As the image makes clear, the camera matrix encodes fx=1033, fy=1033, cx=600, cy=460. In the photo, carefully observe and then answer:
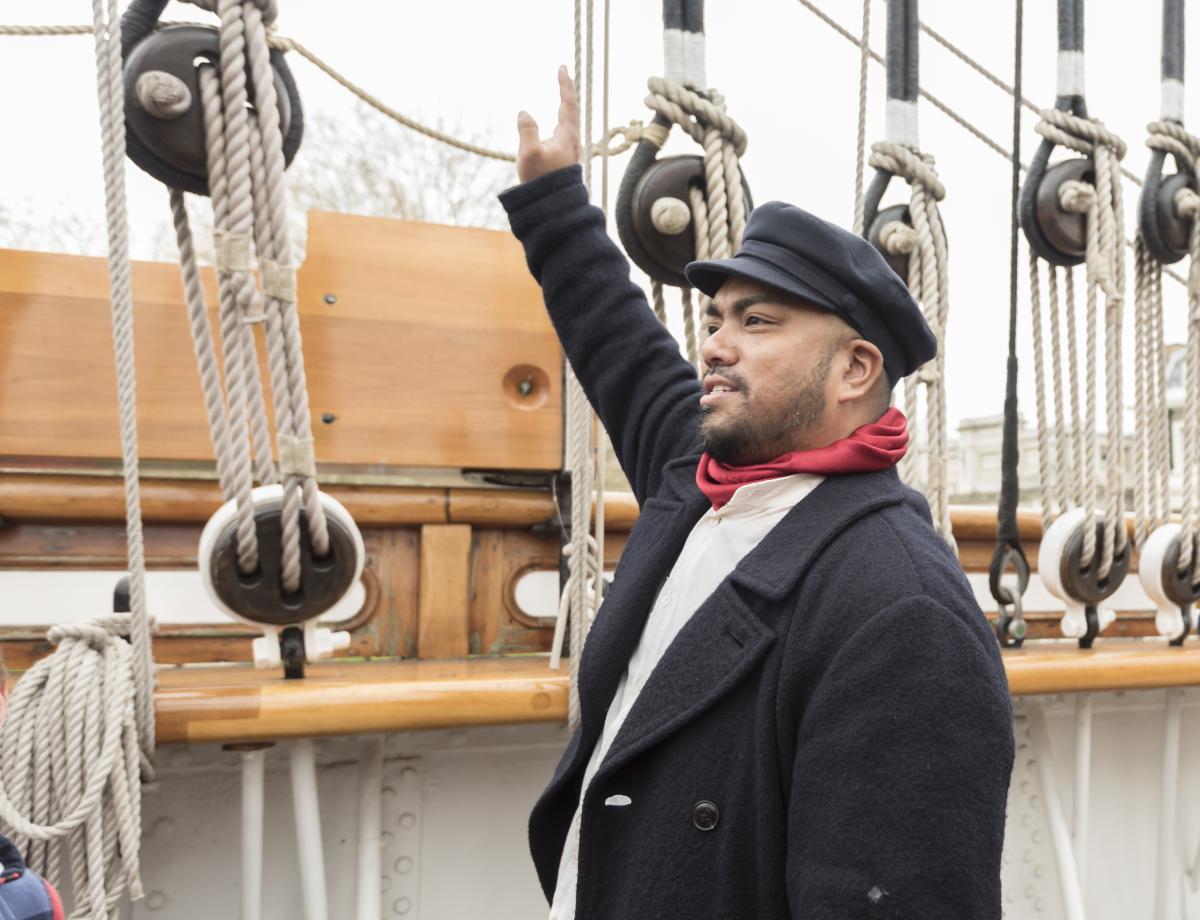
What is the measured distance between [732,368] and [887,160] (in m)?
0.97

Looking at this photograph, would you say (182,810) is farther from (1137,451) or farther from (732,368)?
(1137,451)

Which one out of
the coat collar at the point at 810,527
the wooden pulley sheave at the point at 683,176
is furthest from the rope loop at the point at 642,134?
the coat collar at the point at 810,527

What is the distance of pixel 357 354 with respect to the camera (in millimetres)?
1640

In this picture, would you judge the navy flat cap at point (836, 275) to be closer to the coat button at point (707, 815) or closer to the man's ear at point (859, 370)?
the man's ear at point (859, 370)

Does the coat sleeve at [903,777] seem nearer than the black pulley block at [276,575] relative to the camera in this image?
Yes

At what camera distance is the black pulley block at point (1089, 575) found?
1872 millimetres

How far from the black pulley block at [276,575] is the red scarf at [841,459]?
0.53m

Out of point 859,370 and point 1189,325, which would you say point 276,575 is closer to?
point 859,370

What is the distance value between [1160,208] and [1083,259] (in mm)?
286

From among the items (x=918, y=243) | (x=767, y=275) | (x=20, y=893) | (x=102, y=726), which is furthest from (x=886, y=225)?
(x=20, y=893)

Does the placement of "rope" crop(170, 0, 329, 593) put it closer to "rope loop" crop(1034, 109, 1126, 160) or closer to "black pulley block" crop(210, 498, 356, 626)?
"black pulley block" crop(210, 498, 356, 626)

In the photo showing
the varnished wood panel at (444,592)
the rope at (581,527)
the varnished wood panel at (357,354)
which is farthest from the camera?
the varnished wood panel at (444,592)

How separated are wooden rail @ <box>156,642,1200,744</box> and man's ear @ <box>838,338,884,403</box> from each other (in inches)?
25.1

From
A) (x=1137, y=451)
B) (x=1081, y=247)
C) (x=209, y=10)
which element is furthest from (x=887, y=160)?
(x=209, y=10)
